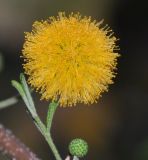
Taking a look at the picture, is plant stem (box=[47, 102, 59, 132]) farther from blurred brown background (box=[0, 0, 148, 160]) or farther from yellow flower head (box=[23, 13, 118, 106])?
blurred brown background (box=[0, 0, 148, 160])

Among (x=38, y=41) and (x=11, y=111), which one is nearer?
(x=38, y=41)

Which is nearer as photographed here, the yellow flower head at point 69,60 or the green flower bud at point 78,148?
the green flower bud at point 78,148

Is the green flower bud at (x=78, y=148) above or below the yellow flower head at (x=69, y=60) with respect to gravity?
below

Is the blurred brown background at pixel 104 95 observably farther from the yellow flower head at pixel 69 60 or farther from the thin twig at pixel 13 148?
the thin twig at pixel 13 148

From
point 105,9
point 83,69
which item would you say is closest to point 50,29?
point 83,69

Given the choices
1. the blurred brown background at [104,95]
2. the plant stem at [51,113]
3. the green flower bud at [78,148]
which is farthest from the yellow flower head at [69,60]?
the blurred brown background at [104,95]

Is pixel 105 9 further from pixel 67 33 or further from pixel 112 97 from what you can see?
pixel 67 33

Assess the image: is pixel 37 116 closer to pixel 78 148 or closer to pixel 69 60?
pixel 78 148
